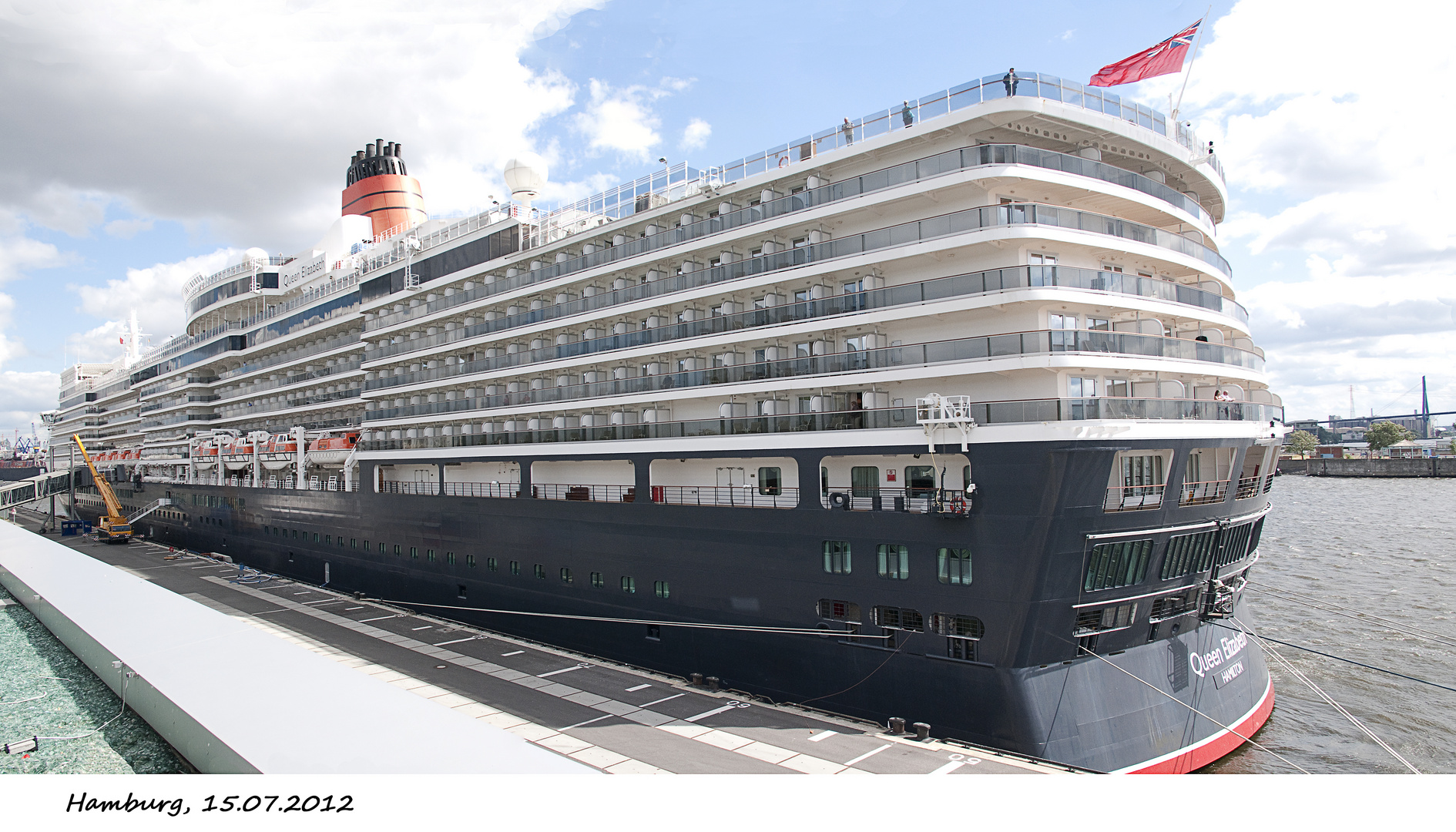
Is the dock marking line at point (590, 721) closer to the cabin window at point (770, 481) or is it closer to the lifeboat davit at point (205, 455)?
the cabin window at point (770, 481)

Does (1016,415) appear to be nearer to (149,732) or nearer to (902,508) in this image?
(902,508)

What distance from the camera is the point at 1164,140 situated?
1738 centimetres

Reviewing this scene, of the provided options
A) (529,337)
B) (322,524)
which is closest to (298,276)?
(322,524)

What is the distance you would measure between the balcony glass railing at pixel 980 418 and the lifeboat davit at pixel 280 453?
2150 cm

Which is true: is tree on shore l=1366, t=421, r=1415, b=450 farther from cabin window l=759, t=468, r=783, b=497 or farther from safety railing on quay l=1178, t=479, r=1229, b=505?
cabin window l=759, t=468, r=783, b=497

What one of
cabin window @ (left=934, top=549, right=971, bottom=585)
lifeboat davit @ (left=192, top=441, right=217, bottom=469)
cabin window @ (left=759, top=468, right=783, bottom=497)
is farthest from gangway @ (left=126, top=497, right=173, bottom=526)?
cabin window @ (left=934, top=549, right=971, bottom=585)

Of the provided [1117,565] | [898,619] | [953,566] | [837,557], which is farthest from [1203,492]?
[837,557]

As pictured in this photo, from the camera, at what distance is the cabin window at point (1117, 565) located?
13.8m

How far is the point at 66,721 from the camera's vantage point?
37.3 ft

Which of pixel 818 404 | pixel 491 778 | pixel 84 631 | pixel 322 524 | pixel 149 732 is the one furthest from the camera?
pixel 322 524

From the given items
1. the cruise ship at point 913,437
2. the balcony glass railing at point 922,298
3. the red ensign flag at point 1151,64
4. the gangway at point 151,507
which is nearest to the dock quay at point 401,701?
the cruise ship at point 913,437

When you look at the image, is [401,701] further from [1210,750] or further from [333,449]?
[333,449]

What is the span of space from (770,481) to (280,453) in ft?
102

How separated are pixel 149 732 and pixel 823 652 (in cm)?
1149
